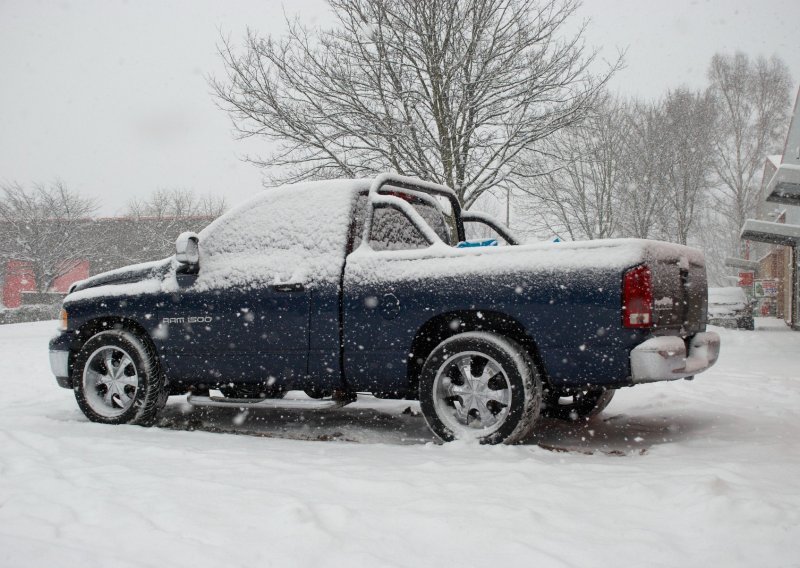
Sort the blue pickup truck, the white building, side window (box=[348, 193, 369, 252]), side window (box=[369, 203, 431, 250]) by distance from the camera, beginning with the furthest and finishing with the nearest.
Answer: the white building → side window (box=[369, 203, 431, 250]) → side window (box=[348, 193, 369, 252]) → the blue pickup truck

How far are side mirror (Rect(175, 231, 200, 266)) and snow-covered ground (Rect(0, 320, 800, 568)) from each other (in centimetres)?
129

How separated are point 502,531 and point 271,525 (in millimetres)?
945

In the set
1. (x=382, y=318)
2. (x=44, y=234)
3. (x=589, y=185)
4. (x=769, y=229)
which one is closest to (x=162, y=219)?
(x=44, y=234)

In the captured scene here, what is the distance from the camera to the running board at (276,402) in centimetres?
495

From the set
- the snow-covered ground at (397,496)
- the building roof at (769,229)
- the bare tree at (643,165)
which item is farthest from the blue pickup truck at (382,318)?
the bare tree at (643,165)

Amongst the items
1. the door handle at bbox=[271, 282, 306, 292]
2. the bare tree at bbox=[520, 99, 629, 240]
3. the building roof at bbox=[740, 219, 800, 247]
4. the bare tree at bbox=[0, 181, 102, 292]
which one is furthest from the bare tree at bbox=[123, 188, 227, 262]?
the door handle at bbox=[271, 282, 306, 292]

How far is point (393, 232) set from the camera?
5.43m

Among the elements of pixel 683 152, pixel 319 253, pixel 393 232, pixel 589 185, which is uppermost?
pixel 683 152

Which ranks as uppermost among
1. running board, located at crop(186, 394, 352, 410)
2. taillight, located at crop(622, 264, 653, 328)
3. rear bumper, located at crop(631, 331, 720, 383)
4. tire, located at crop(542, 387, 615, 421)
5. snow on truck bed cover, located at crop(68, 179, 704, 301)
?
snow on truck bed cover, located at crop(68, 179, 704, 301)

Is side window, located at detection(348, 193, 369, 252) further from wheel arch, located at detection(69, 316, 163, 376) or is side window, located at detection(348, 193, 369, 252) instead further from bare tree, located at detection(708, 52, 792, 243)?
bare tree, located at detection(708, 52, 792, 243)

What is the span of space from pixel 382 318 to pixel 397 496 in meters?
1.64

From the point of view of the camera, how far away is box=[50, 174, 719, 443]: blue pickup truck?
421 centimetres

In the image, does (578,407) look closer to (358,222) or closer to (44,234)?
(358,222)

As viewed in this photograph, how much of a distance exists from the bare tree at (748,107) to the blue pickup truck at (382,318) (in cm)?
3899
